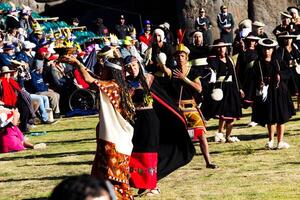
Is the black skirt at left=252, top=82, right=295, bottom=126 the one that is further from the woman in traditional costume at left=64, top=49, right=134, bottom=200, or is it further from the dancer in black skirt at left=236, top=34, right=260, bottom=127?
the woman in traditional costume at left=64, top=49, right=134, bottom=200

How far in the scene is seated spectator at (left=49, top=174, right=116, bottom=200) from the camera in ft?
10.3

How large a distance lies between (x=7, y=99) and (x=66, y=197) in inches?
532

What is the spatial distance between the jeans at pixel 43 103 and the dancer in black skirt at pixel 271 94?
6666 millimetres

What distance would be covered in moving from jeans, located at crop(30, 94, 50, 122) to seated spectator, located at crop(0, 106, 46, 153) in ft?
11.6

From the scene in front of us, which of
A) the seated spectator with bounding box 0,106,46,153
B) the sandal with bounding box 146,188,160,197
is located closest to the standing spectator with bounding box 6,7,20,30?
the seated spectator with bounding box 0,106,46,153

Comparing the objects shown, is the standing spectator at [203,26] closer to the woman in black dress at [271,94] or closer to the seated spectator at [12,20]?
the seated spectator at [12,20]

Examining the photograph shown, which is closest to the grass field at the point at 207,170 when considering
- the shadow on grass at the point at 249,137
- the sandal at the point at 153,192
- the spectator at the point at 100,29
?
the shadow on grass at the point at 249,137

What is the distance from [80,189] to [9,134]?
12082 millimetres

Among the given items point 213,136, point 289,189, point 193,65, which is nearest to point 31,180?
point 193,65

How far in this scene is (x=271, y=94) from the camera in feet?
43.6

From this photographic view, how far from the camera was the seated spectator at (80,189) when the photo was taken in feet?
10.3

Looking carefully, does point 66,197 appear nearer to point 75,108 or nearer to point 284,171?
point 284,171

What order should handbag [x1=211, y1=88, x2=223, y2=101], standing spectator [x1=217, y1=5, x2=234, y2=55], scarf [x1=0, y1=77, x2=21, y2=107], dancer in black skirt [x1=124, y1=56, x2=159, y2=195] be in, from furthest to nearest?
standing spectator [x1=217, y1=5, x2=234, y2=55] < scarf [x1=0, y1=77, x2=21, y2=107] < handbag [x1=211, y1=88, x2=223, y2=101] < dancer in black skirt [x1=124, y1=56, x2=159, y2=195]

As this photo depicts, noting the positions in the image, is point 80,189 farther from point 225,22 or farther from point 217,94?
point 225,22
